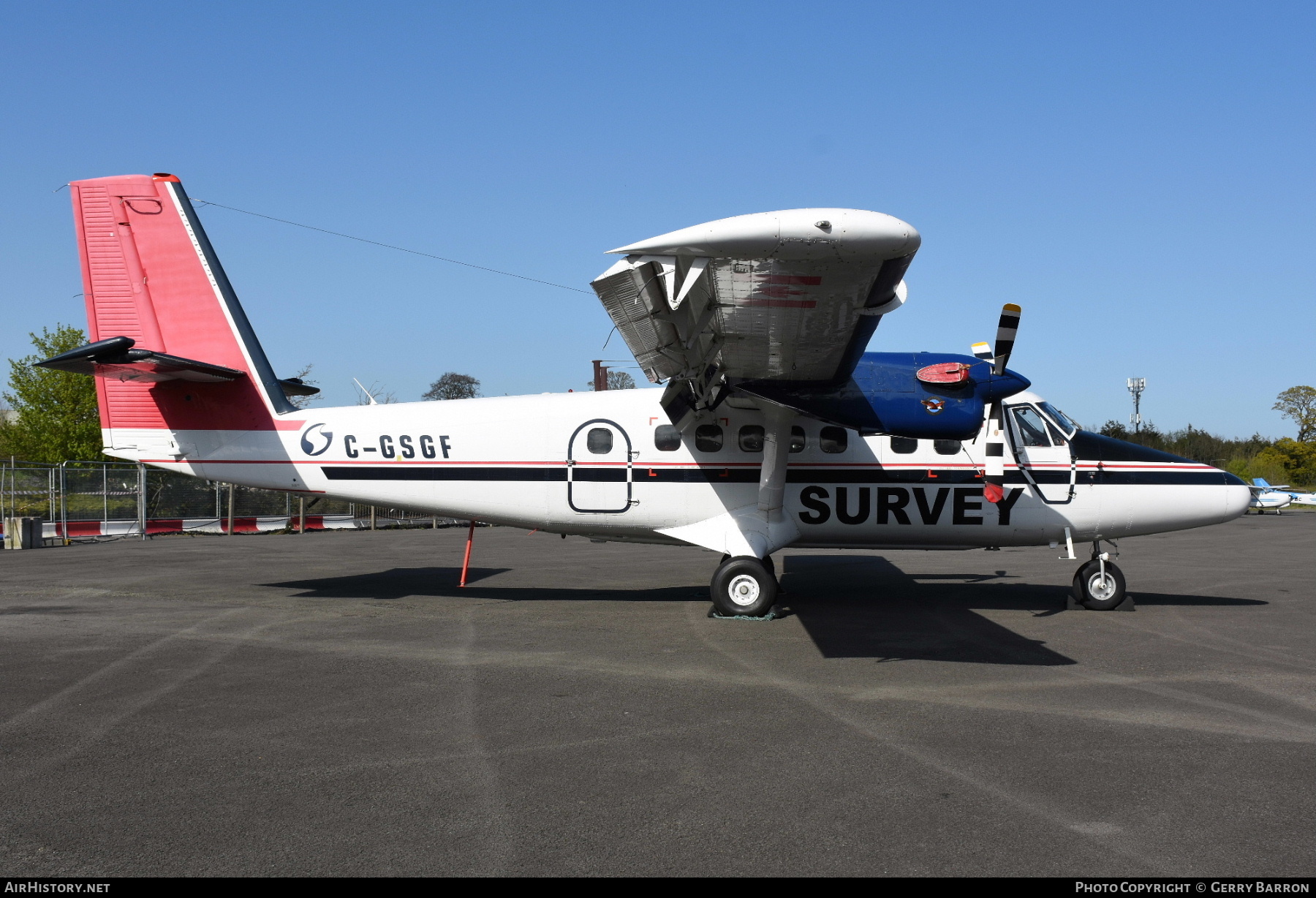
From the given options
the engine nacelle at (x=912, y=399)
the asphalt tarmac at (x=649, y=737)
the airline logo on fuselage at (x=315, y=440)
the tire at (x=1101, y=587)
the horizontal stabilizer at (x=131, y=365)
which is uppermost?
the horizontal stabilizer at (x=131, y=365)

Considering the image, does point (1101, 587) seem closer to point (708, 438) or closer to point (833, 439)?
point (833, 439)

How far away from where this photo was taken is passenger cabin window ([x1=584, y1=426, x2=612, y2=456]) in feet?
36.6

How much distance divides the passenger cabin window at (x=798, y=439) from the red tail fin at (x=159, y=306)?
6.81 metres

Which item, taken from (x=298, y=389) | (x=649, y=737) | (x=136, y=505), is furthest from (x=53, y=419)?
(x=649, y=737)

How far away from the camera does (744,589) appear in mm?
10109

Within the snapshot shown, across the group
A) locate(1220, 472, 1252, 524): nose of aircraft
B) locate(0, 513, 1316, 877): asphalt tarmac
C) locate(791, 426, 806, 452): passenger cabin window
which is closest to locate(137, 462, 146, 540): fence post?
locate(0, 513, 1316, 877): asphalt tarmac

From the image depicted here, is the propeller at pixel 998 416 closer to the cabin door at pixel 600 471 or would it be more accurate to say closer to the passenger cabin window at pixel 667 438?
the passenger cabin window at pixel 667 438

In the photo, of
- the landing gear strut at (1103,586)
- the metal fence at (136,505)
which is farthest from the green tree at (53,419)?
the landing gear strut at (1103,586)

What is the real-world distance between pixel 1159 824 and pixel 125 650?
836cm

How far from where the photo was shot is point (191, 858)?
3623 mm

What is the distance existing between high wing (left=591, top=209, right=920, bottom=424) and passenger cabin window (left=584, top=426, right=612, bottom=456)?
127cm

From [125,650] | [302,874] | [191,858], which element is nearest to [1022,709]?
[302,874]

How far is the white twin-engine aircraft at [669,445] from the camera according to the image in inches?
391

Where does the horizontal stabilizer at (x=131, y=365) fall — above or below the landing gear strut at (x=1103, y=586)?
above
